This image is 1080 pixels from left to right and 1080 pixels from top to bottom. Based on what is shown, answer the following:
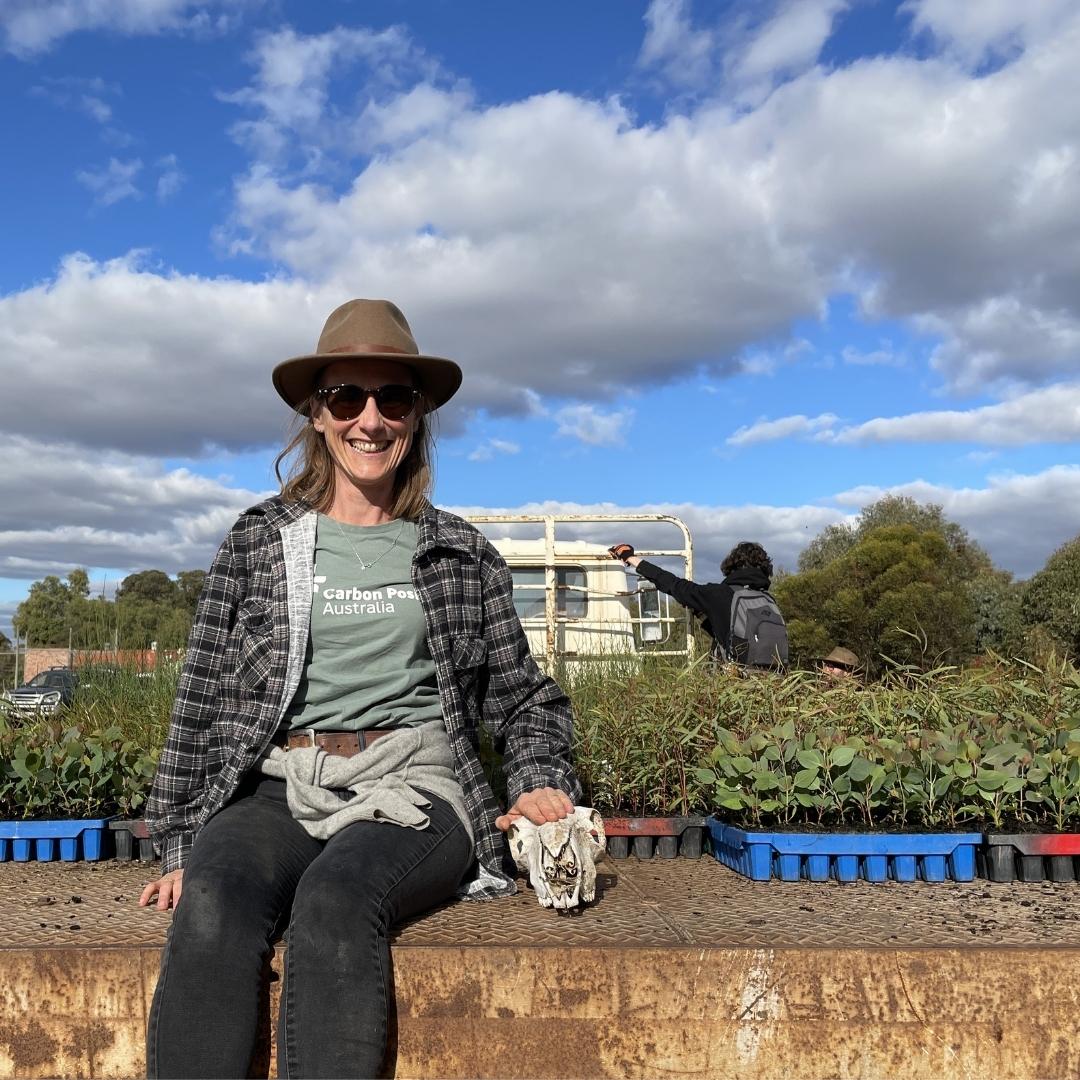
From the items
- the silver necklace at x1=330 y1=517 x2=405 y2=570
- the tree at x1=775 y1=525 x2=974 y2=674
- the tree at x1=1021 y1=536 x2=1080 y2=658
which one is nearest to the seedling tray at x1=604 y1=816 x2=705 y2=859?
the silver necklace at x1=330 y1=517 x2=405 y2=570

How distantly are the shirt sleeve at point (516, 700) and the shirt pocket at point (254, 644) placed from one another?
552 millimetres

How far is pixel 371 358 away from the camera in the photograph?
2699 mm

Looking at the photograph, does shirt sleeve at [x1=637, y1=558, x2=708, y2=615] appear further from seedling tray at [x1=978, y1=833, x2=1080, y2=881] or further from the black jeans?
the black jeans

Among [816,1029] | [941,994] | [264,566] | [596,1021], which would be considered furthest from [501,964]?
[264,566]

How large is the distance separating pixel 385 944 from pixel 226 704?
0.84 m

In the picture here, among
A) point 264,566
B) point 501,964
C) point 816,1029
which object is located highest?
point 264,566

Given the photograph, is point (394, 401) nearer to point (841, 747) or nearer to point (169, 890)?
point (169, 890)

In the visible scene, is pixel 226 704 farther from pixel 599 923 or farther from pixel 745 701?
pixel 745 701

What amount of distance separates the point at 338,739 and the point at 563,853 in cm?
59

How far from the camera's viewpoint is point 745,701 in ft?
11.8

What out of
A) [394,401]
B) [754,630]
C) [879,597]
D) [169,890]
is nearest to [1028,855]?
[394,401]

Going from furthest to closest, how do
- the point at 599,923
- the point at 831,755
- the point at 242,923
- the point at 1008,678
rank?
the point at 1008,678 < the point at 831,755 < the point at 599,923 < the point at 242,923

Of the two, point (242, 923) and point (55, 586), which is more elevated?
point (55, 586)

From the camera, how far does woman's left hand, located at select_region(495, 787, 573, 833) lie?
7.65ft
